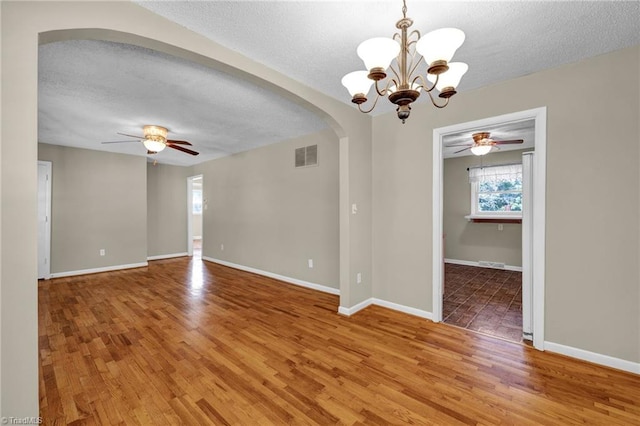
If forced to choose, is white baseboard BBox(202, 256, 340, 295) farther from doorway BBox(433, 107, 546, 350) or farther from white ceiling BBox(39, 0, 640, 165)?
white ceiling BBox(39, 0, 640, 165)

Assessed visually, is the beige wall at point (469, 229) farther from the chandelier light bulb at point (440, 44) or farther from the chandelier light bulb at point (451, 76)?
the chandelier light bulb at point (440, 44)

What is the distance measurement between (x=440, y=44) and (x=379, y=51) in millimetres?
294

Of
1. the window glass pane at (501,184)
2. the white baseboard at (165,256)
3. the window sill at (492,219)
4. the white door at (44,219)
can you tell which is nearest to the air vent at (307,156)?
the window sill at (492,219)

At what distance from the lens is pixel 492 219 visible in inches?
223

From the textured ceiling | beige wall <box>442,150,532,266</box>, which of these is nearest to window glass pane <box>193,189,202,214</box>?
the textured ceiling

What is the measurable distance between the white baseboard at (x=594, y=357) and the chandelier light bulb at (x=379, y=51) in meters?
2.79

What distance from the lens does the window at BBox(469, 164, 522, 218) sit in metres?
5.61

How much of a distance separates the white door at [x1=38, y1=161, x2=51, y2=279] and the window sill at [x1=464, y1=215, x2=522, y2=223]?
855 centimetres

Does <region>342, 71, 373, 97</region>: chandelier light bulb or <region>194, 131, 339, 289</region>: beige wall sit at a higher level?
<region>342, 71, 373, 97</region>: chandelier light bulb

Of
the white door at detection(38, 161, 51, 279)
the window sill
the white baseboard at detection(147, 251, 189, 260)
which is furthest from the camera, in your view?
the white baseboard at detection(147, 251, 189, 260)

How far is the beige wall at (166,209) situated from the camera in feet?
22.1

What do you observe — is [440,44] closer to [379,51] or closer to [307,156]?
[379,51]

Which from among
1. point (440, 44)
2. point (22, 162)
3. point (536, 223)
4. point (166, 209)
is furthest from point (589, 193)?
point (166, 209)

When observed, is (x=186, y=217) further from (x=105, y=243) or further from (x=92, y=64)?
(x=92, y=64)
